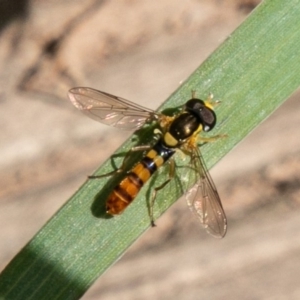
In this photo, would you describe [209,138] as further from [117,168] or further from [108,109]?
[108,109]

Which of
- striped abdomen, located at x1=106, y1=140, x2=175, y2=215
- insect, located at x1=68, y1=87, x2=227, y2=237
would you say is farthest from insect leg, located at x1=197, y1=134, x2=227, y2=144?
striped abdomen, located at x1=106, y1=140, x2=175, y2=215

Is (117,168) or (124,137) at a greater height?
(117,168)

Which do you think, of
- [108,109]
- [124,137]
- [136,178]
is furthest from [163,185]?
[124,137]

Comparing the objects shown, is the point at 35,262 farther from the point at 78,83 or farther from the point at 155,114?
the point at 78,83

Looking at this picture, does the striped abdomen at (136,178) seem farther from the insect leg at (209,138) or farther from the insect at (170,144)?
Answer: the insect leg at (209,138)

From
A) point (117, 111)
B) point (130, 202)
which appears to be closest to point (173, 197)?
point (130, 202)

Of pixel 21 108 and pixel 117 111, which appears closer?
pixel 117 111
